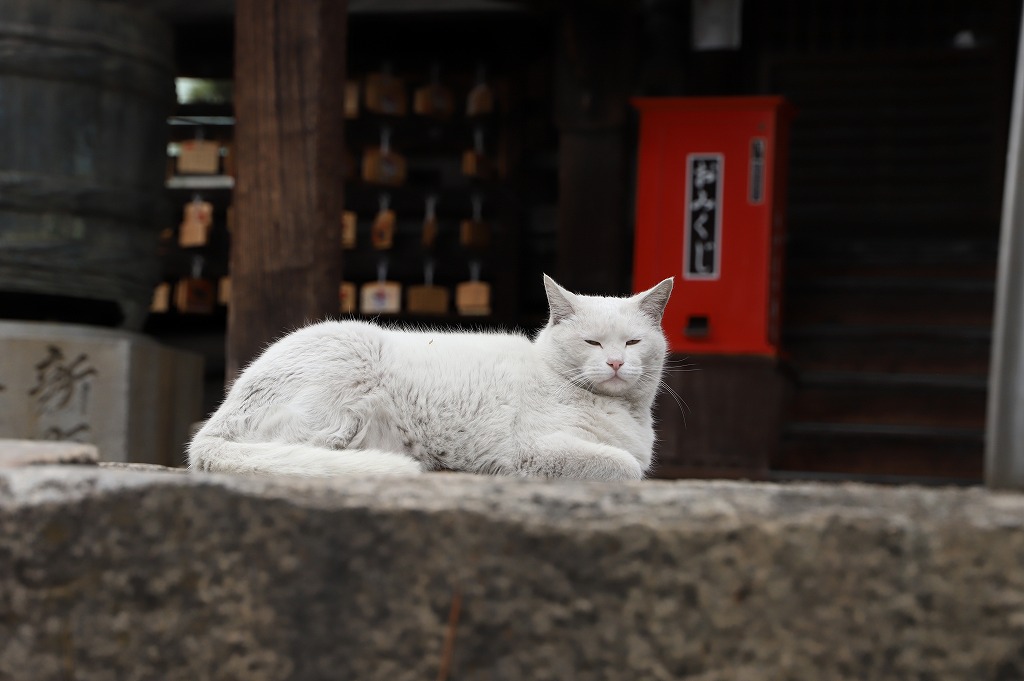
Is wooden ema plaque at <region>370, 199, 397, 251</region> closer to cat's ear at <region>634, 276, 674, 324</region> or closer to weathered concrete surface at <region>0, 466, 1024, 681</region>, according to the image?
cat's ear at <region>634, 276, 674, 324</region>

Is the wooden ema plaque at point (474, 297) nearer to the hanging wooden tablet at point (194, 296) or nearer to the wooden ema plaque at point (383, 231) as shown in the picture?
the wooden ema plaque at point (383, 231)

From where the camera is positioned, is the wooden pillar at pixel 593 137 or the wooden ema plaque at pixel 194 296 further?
the wooden ema plaque at pixel 194 296

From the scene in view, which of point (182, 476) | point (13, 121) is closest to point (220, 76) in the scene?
point (13, 121)

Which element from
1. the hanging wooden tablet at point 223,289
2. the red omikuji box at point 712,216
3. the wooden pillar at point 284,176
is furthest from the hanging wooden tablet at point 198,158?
the wooden pillar at point 284,176

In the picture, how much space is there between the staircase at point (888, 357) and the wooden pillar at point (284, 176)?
3808mm

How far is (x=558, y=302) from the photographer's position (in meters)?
2.87

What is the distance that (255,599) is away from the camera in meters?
1.51

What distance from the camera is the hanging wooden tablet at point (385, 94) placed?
25.7 ft

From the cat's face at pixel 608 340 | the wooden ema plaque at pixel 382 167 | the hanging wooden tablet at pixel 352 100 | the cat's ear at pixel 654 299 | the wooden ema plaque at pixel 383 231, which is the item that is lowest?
the cat's face at pixel 608 340

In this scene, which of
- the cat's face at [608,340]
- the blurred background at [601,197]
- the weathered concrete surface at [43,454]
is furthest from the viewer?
the blurred background at [601,197]

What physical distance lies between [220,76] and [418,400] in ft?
20.7

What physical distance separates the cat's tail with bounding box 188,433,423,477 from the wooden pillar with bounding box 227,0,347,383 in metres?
1.48

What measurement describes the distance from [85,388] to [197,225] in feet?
9.07

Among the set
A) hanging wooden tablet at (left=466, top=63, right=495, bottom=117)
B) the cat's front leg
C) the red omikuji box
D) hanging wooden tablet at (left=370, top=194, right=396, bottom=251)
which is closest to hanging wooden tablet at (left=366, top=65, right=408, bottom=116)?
hanging wooden tablet at (left=466, top=63, right=495, bottom=117)
